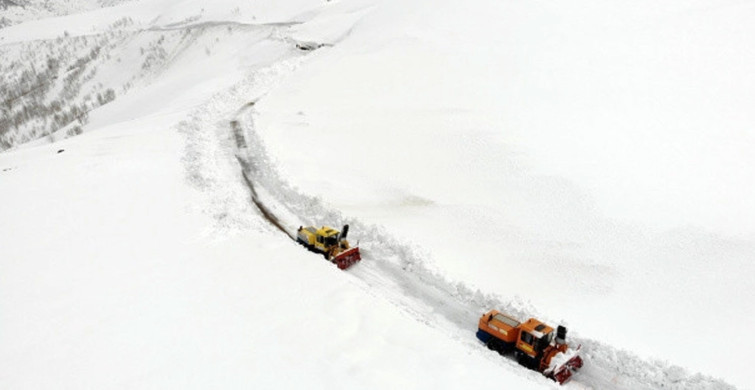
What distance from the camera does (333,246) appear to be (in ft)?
68.0

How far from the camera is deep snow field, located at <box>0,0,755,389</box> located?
599 inches

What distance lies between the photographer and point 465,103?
1336 inches

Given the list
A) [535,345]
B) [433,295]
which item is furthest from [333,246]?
[535,345]

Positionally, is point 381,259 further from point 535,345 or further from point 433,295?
point 535,345

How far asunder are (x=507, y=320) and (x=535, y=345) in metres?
1.31

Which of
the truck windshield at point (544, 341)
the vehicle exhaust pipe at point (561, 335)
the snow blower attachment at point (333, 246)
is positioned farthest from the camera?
the snow blower attachment at point (333, 246)

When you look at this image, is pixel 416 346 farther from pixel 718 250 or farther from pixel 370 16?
pixel 370 16

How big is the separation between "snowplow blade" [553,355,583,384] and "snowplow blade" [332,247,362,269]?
8800 millimetres

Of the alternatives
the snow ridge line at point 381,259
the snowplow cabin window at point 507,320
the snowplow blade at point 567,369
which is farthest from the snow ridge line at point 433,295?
the snowplow cabin window at point 507,320

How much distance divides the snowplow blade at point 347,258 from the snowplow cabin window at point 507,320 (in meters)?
6.44

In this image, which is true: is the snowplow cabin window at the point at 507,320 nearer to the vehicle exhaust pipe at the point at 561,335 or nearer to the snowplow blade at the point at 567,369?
the vehicle exhaust pipe at the point at 561,335

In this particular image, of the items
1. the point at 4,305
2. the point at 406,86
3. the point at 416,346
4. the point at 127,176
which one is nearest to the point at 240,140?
the point at 127,176

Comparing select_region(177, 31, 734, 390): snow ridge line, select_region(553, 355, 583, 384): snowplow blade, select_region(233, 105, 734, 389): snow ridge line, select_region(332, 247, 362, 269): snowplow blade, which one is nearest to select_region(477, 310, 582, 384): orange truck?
select_region(553, 355, 583, 384): snowplow blade

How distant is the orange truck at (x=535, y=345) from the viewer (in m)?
15.1
